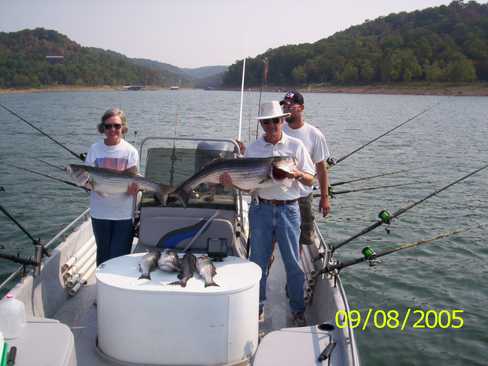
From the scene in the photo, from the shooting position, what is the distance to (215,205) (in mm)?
Result: 4883

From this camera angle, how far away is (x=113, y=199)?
14.3 feet

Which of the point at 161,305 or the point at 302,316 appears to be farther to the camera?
the point at 302,316

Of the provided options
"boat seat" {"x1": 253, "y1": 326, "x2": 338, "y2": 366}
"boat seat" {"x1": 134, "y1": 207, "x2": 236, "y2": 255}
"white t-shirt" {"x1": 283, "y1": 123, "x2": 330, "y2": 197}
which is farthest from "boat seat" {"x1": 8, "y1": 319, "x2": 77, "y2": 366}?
"white t-shirt" {"x1": 283, "y1": 123, "x2": 330, "y2": 197}

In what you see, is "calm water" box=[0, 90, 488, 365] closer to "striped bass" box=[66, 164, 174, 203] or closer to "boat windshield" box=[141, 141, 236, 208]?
"boat windshield" box=[141, 141, 236, 208]

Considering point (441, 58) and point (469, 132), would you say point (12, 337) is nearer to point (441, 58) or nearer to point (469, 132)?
point (469, 132)

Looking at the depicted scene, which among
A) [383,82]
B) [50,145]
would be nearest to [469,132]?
[50,145]

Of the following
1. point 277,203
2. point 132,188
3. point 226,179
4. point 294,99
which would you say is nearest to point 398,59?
point 294,99

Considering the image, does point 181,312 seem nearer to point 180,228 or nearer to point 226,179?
point 226,179

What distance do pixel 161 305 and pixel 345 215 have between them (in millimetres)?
8841

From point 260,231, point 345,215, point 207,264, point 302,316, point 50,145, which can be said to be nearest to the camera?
point 207,264

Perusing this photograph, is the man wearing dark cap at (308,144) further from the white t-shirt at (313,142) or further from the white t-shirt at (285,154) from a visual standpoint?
the white t-shirt at (285,154)

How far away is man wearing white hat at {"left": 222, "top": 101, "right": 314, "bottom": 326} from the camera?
4086 millimetres
